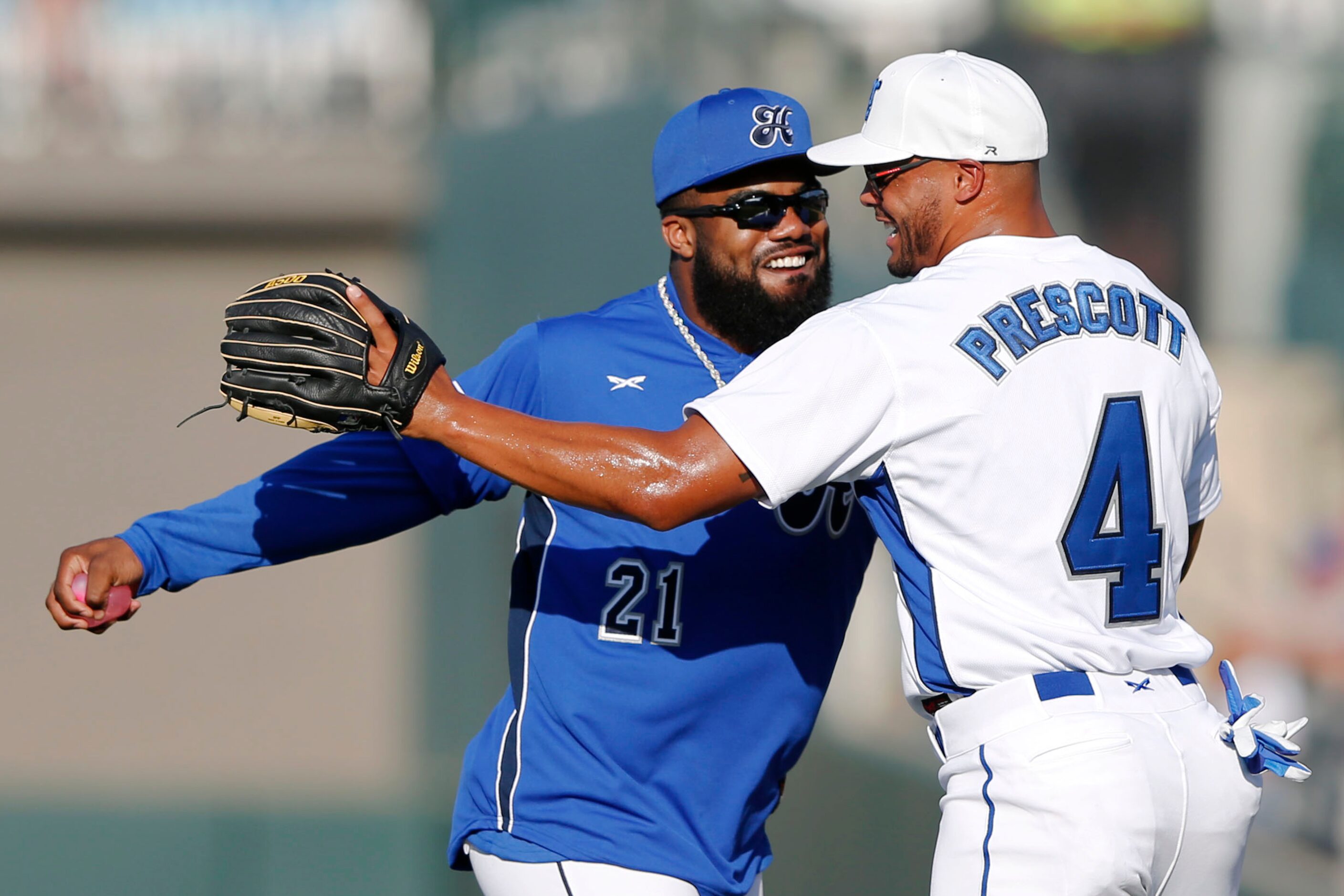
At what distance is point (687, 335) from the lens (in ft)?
10.5

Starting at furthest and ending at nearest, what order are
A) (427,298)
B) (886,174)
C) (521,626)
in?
1. (427,298)
2. (521,626)
3. (886,174)

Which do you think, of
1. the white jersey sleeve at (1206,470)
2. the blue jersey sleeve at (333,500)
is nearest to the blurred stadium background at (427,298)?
the white jersey sleeve at (1206,470)

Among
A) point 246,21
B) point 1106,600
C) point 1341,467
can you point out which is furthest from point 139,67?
point 1106,600

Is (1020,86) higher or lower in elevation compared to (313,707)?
higher

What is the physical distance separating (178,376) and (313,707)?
10.7 ft

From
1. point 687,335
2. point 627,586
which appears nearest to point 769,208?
point 687,335

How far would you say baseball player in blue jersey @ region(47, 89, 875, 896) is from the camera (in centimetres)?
293

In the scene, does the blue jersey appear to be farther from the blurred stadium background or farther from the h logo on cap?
the blurred stadium background

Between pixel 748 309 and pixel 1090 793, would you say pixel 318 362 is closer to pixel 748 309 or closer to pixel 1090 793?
pixel 748 309

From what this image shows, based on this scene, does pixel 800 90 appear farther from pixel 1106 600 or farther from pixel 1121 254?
pixel 1121 254

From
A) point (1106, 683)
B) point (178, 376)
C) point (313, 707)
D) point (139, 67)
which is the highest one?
point (139, 67)

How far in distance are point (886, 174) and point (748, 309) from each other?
62 cm

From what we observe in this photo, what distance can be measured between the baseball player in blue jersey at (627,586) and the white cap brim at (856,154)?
0.44 m

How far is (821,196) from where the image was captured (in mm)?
3207
